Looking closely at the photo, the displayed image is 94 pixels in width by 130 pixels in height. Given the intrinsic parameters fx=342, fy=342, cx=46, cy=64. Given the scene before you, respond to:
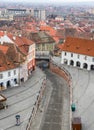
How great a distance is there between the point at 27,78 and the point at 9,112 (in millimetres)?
23179

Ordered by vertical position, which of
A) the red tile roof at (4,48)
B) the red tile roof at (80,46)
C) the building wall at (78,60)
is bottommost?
the building wall at (78,60)

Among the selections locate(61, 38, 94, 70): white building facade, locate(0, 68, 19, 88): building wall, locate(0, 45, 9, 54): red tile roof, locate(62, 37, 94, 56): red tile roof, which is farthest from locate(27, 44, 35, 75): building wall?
locate(62, 37, 94, 56): red tile roof

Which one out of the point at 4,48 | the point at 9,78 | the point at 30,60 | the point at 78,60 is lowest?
the point at 78,60

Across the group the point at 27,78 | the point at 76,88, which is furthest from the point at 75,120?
the point at 27,78

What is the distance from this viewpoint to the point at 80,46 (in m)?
96.3

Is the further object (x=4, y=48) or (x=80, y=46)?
(x=80, y=46)

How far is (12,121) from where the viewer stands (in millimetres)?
59562

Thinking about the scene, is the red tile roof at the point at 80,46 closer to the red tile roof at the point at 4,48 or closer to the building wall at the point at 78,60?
the building wall at the point at 78,60

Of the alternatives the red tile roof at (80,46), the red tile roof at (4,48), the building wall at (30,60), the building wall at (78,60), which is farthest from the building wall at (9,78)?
the red tile roof at (80,46)

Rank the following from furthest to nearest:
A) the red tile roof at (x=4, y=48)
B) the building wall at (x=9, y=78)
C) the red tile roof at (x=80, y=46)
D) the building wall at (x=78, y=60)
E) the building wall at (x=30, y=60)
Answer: the red tile roof at (x=80, y=46), the building wall at (x=78, y=60), the building wall at (x=30, y=60), the red tile roof at (x=4, y=48), the building wall at (x=9, y=78)

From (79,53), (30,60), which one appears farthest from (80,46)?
(30,60)

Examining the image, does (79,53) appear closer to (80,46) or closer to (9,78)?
(80,46)

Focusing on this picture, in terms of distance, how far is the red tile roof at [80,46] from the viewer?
9425 cm

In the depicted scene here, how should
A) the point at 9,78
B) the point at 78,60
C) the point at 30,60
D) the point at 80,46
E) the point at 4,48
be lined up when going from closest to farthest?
the point at 9,78, the point at 4,48, the point at 30,60, the point at 78,60, the point at 80,46
